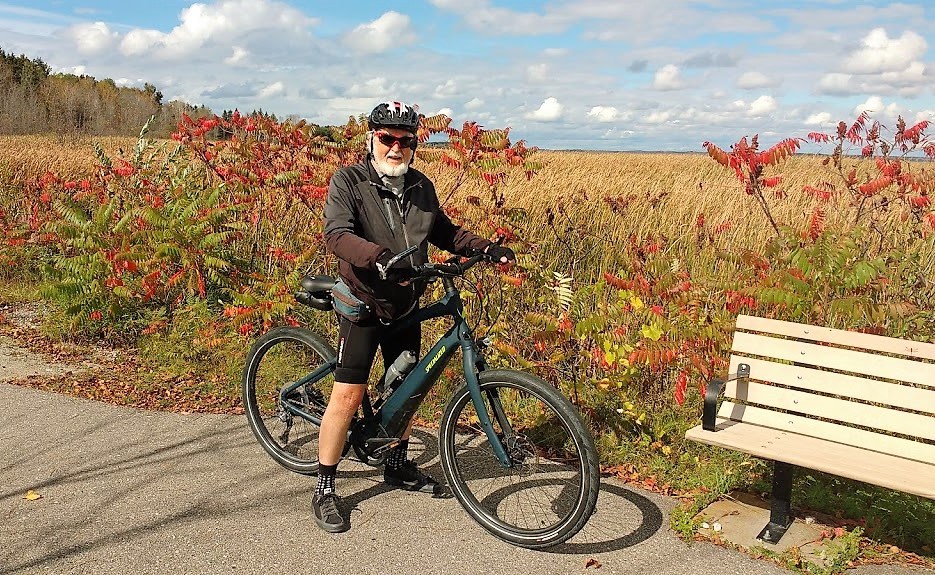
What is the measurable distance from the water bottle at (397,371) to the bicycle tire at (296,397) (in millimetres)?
518

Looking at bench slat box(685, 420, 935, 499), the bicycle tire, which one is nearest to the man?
the bicycle tire

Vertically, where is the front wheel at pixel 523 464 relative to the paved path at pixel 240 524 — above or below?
above

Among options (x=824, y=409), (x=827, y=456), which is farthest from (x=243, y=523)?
(x=824, y=409)

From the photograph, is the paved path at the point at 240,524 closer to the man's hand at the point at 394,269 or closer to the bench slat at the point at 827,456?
the bench slat at the point at 827,456

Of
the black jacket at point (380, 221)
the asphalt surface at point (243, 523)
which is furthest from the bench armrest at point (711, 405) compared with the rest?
the black jacket at point (380, 221)

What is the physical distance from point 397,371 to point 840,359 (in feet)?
7.53

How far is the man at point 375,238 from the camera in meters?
3.88

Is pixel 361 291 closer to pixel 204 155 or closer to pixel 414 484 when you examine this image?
pixel 414 484

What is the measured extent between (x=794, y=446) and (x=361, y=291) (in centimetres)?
227

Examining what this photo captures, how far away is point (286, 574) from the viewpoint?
3.69m

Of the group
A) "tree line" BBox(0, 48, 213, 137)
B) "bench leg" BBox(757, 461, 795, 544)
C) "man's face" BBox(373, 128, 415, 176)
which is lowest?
"bench leg" BBox(757, 461, 795, 544)

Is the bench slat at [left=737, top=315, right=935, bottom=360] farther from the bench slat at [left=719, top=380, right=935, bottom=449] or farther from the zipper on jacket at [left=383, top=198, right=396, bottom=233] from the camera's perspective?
the zipper on jacket at [left=383, top=198, right=396, bottom=233]

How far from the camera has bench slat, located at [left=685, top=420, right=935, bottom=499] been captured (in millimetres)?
3490

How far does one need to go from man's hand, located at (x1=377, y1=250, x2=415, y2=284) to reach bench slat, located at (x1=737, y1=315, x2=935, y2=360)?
193cm
